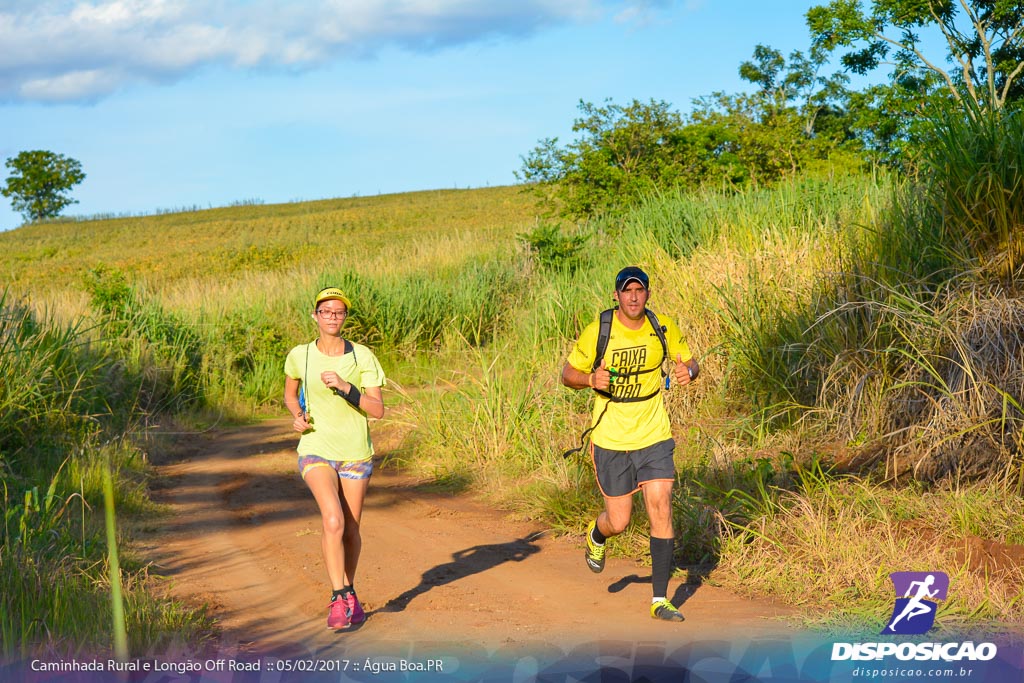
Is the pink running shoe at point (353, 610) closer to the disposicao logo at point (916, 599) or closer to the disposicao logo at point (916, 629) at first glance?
the disposicao logo at point (916, 629)

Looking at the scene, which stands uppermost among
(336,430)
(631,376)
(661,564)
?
(631,376)

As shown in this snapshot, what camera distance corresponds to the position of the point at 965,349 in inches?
281

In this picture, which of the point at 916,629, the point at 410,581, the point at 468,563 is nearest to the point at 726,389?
the point at 468,563

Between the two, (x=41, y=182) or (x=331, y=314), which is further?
(x=41, y=182)

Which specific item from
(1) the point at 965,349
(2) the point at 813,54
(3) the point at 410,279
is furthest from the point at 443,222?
(1) the point at 965,349

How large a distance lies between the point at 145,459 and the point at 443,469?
3.17 metres

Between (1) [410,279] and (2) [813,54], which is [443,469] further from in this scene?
(2) [813,54]

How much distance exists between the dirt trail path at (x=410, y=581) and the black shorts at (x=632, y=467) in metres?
0.72

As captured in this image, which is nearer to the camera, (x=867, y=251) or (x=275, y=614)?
(x=275, y=614)

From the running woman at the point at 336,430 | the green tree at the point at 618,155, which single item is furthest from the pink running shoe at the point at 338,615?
the green tree at the point at 618,155

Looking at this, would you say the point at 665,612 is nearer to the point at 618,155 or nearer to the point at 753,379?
the point at 753,379

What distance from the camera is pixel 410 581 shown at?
671cm

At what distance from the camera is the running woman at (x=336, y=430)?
5.40 m

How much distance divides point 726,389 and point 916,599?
450cm
